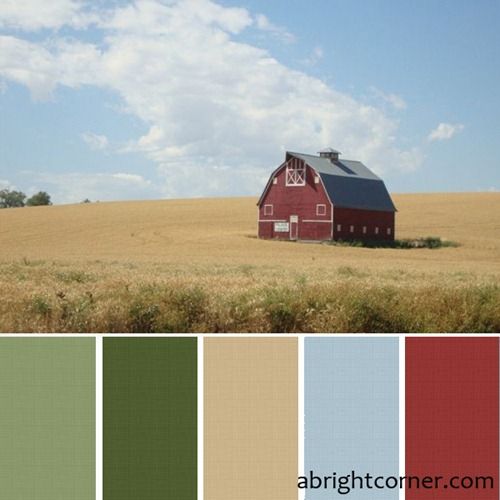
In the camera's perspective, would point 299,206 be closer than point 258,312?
No

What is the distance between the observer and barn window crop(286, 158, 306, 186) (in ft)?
228

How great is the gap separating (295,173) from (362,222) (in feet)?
22.6

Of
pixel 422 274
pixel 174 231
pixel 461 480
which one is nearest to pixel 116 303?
pixel 461 480

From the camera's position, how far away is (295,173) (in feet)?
229

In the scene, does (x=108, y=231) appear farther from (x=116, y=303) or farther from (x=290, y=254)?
(x=116, y=303)

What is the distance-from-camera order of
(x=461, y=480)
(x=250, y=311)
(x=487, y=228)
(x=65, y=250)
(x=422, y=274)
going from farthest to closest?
(x=487, y=228)
(x=65, y=250)
(x=422, y=274)
(x=250, y=311)
(x=461, y=480)

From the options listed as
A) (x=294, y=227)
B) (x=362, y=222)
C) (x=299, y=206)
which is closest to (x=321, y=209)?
(x=299, y=206)

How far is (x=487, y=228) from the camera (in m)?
79.1

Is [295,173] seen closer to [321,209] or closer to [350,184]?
[321,209]

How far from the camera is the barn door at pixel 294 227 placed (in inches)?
2702

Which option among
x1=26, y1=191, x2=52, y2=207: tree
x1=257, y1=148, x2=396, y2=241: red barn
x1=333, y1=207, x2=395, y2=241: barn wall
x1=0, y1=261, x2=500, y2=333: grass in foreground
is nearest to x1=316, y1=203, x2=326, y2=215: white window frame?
x1=257, y1=148, x2=396, y2=241: red barn

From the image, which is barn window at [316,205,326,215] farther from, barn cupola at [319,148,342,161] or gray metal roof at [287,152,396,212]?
barn cupola at [319,148,342,161]

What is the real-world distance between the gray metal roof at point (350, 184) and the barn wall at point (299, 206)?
3.06ft

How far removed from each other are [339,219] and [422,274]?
35850 mm
